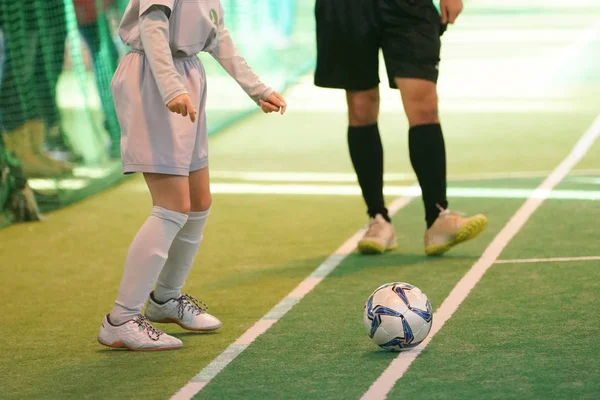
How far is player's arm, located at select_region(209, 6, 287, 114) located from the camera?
4.29 m

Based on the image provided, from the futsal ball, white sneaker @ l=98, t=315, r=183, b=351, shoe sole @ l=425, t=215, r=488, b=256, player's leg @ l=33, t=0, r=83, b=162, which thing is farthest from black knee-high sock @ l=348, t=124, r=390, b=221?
player's leg @ l=33, t=0, r=83, b=162

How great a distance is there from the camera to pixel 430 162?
18.5 feet

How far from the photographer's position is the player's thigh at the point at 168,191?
418cm

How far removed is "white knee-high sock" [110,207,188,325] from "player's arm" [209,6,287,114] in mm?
511

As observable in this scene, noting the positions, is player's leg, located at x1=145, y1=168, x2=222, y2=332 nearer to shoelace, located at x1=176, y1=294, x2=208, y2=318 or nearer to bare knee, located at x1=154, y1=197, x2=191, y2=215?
shoelace, located at x1=176, y1=294, x2=208, y2=318

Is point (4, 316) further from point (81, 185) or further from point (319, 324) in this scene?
point (81, 185)

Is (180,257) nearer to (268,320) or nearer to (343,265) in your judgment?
(268,320)

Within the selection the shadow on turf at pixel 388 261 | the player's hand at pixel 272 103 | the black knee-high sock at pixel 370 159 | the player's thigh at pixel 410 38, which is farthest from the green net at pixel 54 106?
the player's hand at pixel 272 103

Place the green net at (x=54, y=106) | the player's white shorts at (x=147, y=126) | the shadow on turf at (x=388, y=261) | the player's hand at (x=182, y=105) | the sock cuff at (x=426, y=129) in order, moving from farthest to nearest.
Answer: the green net at (x=54, y=106)
the sock cuff at (x=426, y=129)
the shadow on turf at (x=388, y=261)
the player's white shorts at (x=147, y=126)
the player's hand at (x=182, y=105)

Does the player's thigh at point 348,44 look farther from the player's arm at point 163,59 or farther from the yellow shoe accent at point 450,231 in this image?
the player's arm at point 163,59

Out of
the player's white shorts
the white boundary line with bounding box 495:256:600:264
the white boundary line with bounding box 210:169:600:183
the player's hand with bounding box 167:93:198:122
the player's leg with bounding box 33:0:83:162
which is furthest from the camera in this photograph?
the player's leg with bounding box 33:0:83:162

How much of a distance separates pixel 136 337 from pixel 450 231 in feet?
6.10

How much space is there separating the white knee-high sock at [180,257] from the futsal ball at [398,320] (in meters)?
0.72

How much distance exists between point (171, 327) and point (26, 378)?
2.58 feet
